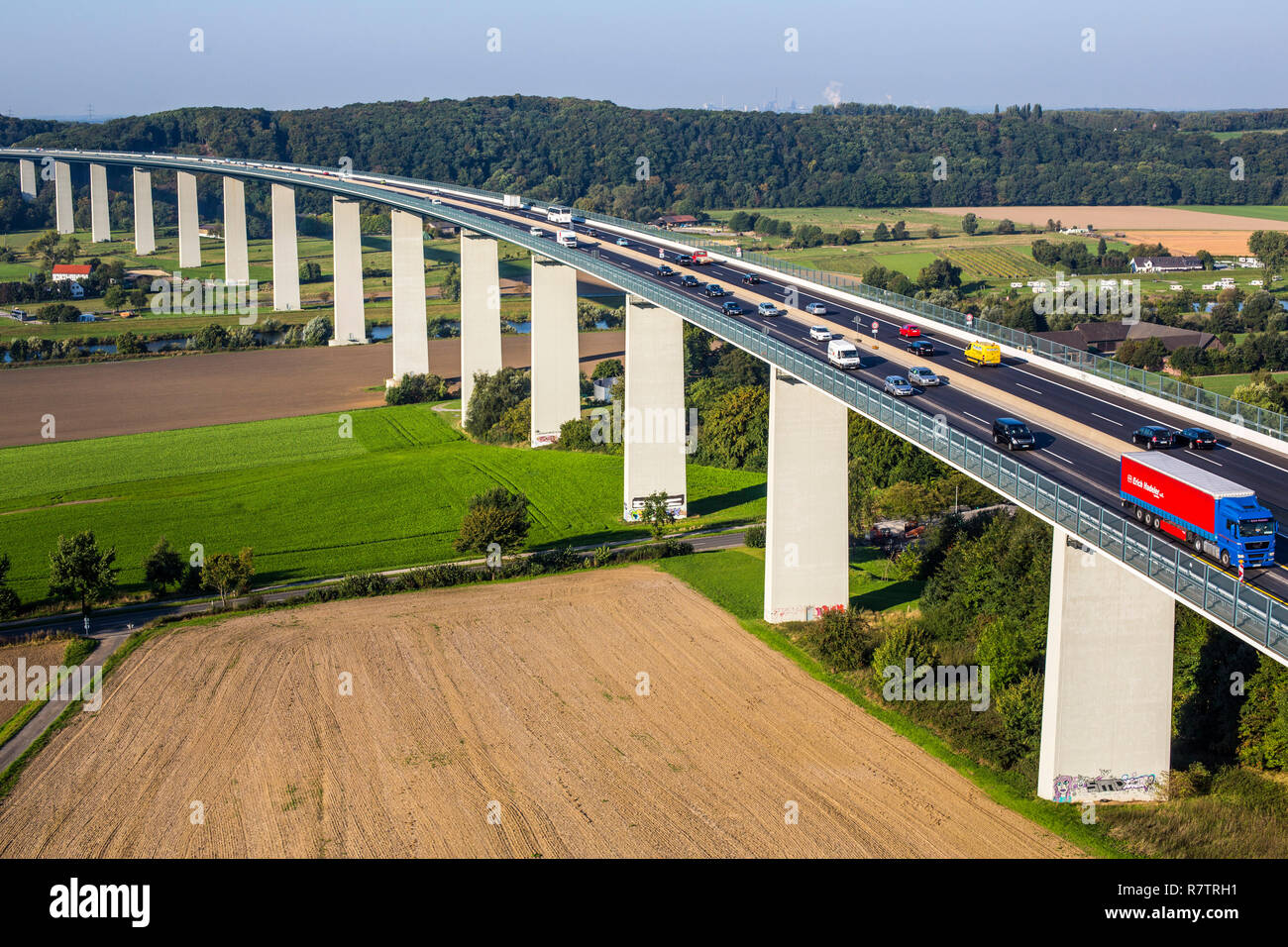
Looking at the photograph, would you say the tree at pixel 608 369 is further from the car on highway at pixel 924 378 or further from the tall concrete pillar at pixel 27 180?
the tall concrete pillar at pixel 27 180

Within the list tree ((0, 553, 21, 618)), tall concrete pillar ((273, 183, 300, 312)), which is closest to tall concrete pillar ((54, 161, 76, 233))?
tall concrete pillar ((273, 183, 300, 312))

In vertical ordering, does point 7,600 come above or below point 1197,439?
below

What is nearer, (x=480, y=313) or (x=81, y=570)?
(x=81, y=570)

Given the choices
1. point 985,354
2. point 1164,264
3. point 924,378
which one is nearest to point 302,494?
point 924,378

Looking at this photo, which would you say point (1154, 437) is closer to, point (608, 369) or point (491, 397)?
point (491, 397)

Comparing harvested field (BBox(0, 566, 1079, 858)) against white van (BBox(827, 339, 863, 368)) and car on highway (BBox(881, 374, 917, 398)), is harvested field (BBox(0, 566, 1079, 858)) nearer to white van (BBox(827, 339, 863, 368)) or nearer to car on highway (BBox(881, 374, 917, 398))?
car on highway (BBox(881, 374, 917, 398))

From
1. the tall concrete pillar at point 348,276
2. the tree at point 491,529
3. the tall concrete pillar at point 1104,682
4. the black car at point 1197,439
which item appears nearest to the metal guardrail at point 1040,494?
the tall concrete pillar at point 1104,682
